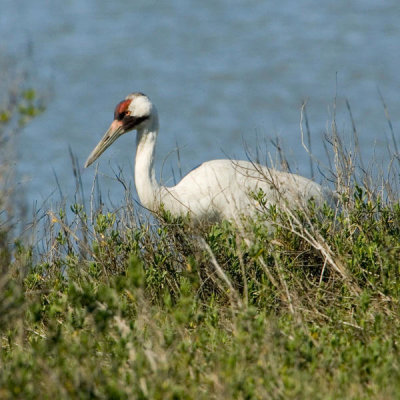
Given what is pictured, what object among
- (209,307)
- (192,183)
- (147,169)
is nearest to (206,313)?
(209,307)

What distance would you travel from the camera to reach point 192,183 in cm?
712

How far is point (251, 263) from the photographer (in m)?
5.73

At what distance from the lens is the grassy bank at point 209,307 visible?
3812mm

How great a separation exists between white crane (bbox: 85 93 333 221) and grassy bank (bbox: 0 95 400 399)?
391mm

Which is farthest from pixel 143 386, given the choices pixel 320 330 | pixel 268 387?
pixel 320 330

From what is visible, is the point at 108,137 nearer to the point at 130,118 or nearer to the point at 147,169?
the point at 130,118

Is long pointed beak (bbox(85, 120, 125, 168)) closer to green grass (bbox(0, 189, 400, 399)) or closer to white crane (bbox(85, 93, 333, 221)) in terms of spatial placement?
white crane (bbox(85, 93, 333, 221))

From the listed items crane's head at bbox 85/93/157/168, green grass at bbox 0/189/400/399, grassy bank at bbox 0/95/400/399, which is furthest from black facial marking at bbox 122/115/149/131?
green grass at bbox 0/189/400/399

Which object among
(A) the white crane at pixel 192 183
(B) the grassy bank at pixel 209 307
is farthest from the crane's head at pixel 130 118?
(B) the grassy bank at pixel 209 307

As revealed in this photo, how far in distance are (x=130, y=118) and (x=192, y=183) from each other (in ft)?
2.47

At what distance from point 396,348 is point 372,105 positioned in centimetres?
1510

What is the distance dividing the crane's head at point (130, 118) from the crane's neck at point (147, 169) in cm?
5

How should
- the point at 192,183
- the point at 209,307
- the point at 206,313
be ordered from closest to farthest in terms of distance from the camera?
1. the point at 206,313
2. the point at 209,307
3. the point at 192,183

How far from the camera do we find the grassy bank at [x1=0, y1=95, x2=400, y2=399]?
12.5 ft
